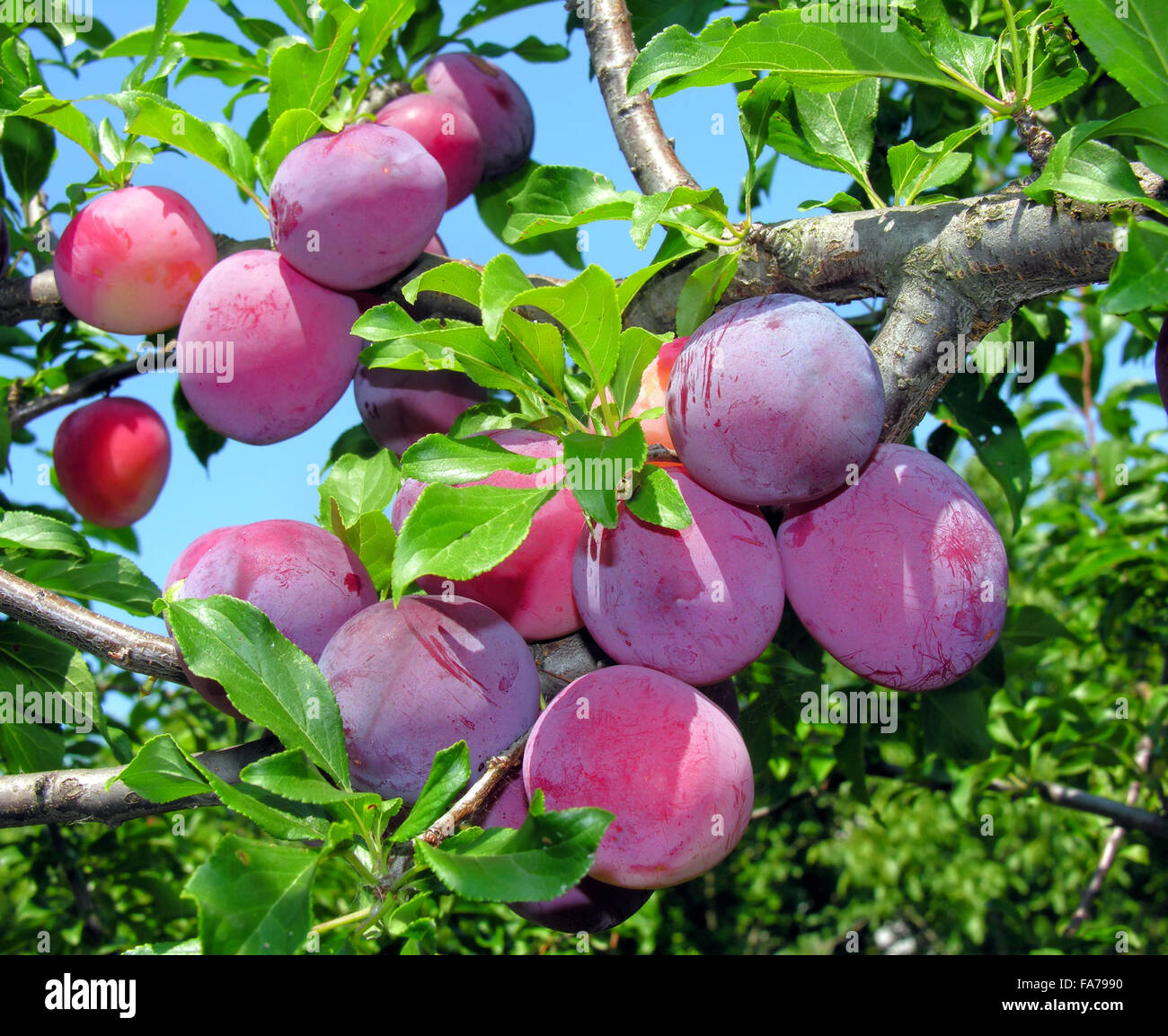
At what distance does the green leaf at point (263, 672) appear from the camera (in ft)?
2.39

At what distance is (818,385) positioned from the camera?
0.74 m

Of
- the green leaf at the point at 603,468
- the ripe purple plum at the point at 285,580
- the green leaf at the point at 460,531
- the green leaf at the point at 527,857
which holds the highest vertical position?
the green leaf at the point at 603,468

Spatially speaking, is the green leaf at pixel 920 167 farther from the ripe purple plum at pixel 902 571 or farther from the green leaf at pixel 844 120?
the ripe purple plum at pixel 902 571

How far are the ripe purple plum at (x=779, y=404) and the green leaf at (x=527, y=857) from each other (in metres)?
Answer: 0.31

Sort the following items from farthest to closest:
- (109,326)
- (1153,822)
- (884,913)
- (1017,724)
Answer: (884,913)
(1017,724)
(1153,822)
(109,326)

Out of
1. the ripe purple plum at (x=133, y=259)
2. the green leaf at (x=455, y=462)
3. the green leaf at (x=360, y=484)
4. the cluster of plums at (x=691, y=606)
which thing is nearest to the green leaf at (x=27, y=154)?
the ripe purple plum at (x=133, y=259)

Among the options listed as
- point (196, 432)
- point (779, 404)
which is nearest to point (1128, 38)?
point (779, 404)

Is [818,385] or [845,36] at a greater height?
[845,36]

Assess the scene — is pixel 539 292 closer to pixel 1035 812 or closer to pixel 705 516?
pixel 705 516

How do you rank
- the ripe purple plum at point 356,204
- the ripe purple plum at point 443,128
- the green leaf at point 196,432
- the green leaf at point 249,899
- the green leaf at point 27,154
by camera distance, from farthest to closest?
the green leaf at point 196,432 < the green leaf at point 27,154 < the ripe purple plum at point 443,128 < the ripe purple plum at point 356,204 < the green leaf at point 249,899

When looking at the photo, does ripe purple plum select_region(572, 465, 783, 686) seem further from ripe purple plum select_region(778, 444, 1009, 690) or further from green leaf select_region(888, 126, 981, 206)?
green leaf select_region(888, 126, 981, 206)

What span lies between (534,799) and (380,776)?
0.68ft

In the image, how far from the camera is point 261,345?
3.67 ft
